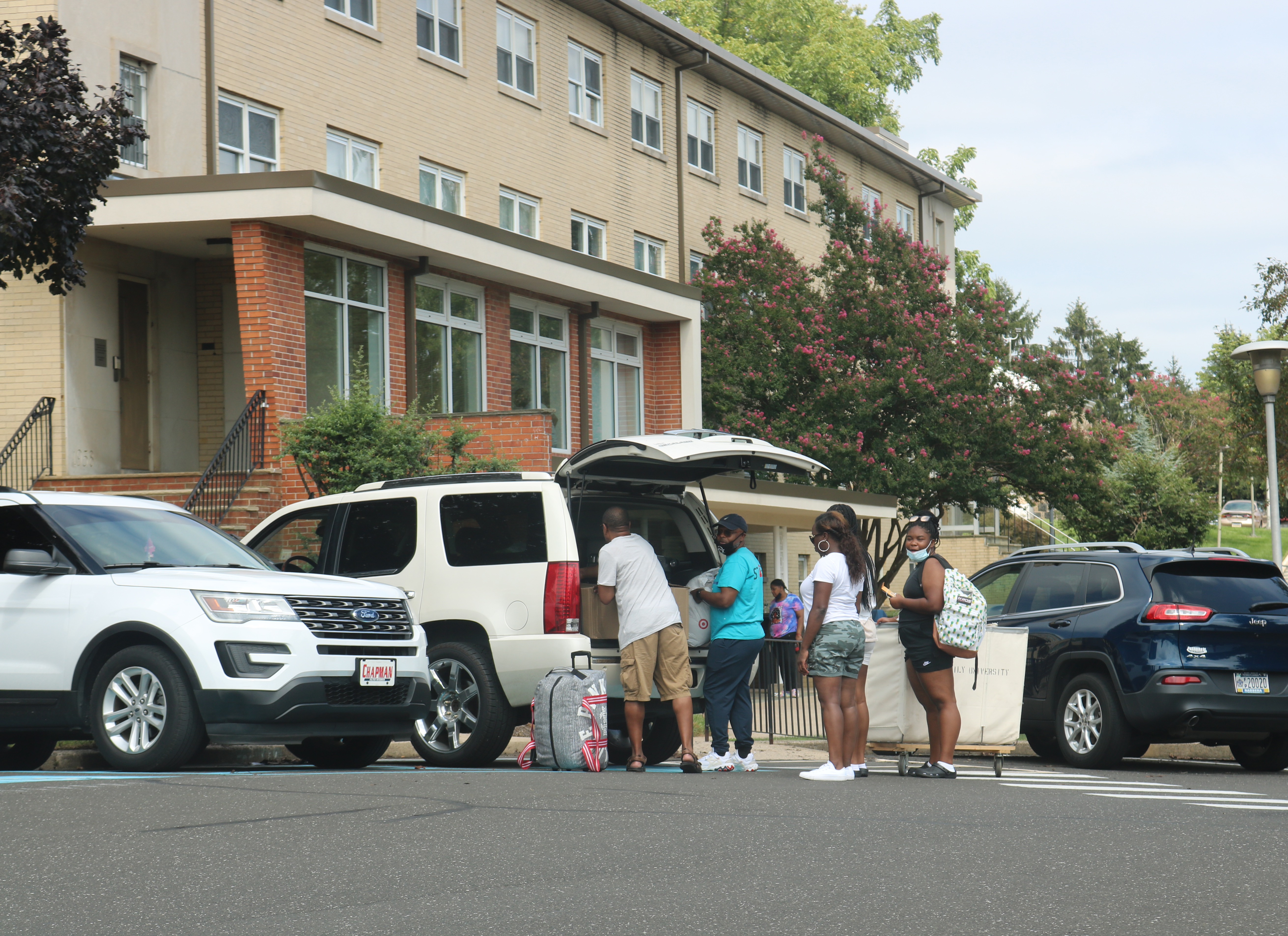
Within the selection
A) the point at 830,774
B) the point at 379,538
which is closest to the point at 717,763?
the point at 830,774

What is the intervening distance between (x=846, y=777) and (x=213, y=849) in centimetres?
475

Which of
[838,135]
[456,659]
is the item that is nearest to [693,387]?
[838,135]

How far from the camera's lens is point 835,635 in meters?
10.4

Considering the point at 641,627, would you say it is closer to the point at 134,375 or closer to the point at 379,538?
the point at 379,538

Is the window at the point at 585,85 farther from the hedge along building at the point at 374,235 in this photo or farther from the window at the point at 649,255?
the window at the point at 649,255

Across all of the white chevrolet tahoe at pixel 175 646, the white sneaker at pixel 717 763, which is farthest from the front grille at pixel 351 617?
the white sneaker at pixel 717 763

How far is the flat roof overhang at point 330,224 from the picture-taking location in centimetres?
1812

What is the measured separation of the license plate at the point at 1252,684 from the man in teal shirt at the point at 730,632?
3.76 metres

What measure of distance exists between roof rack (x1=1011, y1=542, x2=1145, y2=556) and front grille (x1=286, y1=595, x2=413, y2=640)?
215 inches

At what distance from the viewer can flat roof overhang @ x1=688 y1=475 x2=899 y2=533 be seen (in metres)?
26.0

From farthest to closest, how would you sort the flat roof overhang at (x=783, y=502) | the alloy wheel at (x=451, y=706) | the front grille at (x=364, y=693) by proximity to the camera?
the flat roof overhang at (x=783, y=502) < the alloy wheel at (x=451, y=706) < the front grille at (x=364, y=693)

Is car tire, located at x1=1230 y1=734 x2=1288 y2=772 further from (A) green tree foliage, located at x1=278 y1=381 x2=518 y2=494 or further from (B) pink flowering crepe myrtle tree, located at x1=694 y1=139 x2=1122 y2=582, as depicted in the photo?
(B) pink flowering crepe myrtle tree, located at x1=694 y1=139 x2=1122 y2=582

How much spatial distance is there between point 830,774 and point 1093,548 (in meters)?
5.06

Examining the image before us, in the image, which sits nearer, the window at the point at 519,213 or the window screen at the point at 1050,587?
the window screen at the point at 1050,587
